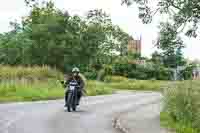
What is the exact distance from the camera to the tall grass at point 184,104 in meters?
14.7

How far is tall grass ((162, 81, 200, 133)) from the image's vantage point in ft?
48.3

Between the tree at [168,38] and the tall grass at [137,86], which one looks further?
the tall grass at [137,86]

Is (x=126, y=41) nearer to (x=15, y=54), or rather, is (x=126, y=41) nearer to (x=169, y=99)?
(x=15, y=54)

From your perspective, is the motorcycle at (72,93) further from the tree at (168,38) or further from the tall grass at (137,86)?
the tall grass at (137,86)

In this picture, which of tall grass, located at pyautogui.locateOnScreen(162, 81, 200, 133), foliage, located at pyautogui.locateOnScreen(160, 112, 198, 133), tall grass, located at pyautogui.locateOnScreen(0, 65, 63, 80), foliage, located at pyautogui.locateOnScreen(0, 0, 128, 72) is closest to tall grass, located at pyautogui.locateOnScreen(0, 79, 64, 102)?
tall grass, located at pyautogui.locateOnScreen(0, 65, 63, 80)

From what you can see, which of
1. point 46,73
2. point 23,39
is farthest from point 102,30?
point 46,73

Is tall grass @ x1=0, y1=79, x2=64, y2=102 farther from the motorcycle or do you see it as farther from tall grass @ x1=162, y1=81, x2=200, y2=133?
tall grass @ x1=162, y1=81, x2=200, y2=133

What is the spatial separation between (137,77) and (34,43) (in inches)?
870

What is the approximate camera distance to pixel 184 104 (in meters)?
16.1

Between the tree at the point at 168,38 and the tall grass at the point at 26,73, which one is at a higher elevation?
the tree at the point at 168,38

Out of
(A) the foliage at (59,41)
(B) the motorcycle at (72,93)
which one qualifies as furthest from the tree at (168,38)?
(A) the foliage at (59,41)

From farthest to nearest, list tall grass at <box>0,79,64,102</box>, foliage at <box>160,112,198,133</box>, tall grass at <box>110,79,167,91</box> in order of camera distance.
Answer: tall grass at <box>110,79,167,91</box> < tall grass at <box>0,79,64,102</box> < foliage at <box>160,112,198,133</box>

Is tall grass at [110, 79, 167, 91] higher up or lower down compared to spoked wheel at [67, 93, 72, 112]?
lower down

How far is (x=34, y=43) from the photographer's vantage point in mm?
67750
